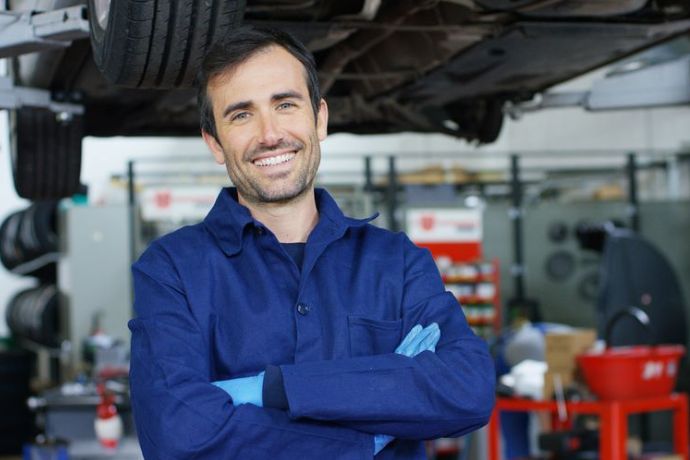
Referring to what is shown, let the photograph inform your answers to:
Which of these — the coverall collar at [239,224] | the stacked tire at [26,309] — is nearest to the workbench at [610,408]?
the coverall collar at [239,224]

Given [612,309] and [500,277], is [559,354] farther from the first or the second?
[500,277]

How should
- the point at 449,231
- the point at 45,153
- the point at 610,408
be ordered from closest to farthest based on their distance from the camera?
1. the point at 45,153
2. the point at 610,408
3. the point at 449,231

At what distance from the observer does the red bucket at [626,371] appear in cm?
518

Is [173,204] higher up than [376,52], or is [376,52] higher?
[376,52]

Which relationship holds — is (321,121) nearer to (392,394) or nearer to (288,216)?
(288,216)

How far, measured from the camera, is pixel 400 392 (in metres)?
1.66

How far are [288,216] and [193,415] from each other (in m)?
0.39

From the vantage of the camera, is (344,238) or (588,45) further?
(588,45)

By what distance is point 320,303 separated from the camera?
176cm

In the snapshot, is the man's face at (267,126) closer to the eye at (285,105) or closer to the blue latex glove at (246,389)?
the eye at (285,105)

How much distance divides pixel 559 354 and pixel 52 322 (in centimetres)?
422

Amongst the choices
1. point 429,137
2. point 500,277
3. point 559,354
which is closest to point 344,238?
point 559,354

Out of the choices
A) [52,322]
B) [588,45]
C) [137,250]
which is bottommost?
[52,322]

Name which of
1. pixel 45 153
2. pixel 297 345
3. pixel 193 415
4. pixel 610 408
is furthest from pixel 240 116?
pixel 610 408
